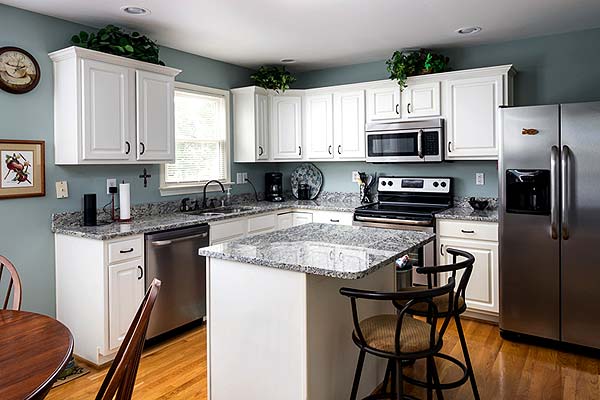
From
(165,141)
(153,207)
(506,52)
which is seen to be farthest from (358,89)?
(153,207)

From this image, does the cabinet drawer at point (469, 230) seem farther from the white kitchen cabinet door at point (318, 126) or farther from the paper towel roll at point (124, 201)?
the paper towel roll at point (124, 201)

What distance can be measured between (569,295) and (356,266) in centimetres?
212

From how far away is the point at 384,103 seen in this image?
442 centimetres

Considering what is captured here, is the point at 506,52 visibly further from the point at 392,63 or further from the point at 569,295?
the point at 569,295

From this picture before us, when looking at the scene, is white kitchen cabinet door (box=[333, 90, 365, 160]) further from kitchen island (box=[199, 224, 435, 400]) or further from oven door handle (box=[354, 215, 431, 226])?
kitchen island (box=[199, 224, 435, 400])

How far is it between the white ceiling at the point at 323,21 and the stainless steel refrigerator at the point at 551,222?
0.79 metres

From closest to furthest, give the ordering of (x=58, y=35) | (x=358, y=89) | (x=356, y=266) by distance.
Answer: (x=356, y=266)
(x=58, y=35)
(x=358, y=89)

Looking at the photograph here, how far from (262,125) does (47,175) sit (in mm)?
2274

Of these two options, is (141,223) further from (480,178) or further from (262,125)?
(480,178)

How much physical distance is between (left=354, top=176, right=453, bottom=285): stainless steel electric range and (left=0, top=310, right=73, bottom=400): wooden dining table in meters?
3.02

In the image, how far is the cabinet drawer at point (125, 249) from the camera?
298 centimetres

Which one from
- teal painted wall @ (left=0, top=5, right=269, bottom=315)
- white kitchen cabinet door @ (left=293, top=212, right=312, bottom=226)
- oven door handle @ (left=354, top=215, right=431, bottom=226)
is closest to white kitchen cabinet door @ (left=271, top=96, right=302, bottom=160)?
white kitchen cabinet door @ (left=293, top=212, right=312, bottom=226)

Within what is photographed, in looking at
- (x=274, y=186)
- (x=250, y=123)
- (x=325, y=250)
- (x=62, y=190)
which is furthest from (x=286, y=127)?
(x=325, y=250)

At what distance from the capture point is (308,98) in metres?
4.92
